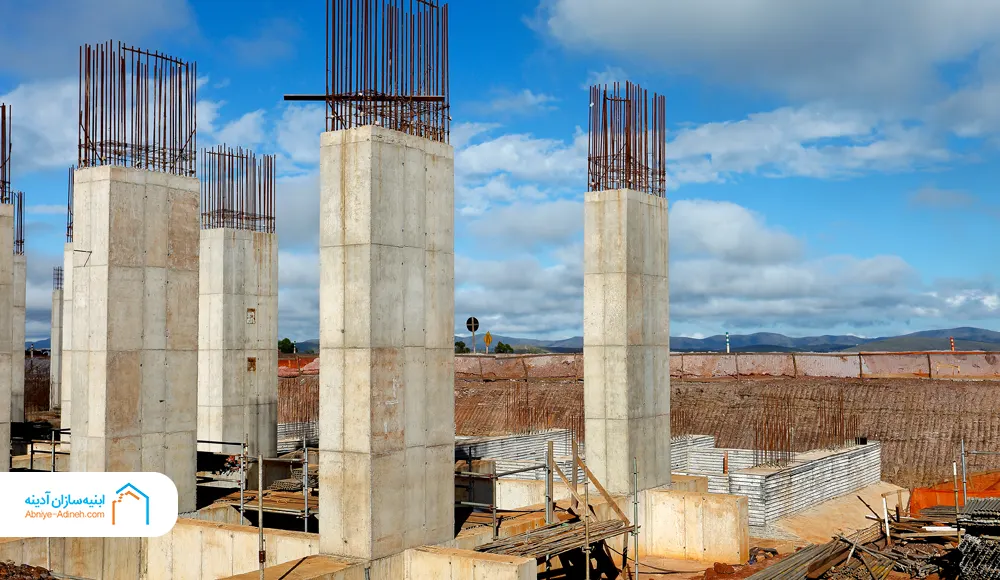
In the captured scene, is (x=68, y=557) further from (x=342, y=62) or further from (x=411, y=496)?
(x=342, y=62)

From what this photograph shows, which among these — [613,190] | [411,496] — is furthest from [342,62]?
[613,190]

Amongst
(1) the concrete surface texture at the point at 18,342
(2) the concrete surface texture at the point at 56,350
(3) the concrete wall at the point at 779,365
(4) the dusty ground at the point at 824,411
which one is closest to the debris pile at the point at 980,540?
(4) the dusty ground at the point at 824,411

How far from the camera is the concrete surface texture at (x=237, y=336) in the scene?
23.4 meters

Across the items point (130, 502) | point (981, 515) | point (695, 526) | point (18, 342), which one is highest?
point (18, 342)

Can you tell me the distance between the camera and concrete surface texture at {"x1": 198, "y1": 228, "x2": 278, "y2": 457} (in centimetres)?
2341

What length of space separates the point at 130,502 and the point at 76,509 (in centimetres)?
95

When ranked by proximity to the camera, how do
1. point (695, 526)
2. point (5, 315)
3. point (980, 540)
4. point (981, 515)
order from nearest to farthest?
point (980, 540)
point (981, 515)
point (695, 526)
point (5, 315)

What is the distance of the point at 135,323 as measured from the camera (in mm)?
17109

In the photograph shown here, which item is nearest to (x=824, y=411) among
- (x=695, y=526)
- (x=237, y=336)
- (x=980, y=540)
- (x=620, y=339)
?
(x=695, y=526)

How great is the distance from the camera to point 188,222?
18.0 meters

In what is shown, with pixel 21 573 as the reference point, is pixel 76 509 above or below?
above

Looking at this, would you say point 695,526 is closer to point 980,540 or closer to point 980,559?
point 980,540

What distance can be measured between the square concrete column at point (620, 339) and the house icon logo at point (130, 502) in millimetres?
8979

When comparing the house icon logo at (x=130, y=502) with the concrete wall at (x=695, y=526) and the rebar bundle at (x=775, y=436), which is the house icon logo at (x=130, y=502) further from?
the rebar bundle at (x=775, y=436)
